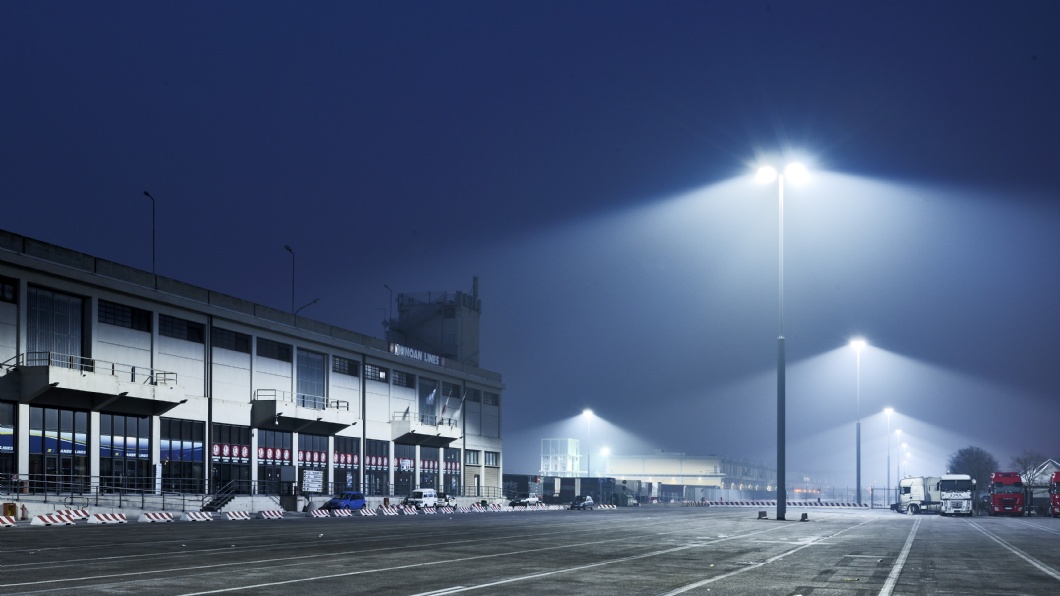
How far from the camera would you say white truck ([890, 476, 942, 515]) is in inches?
3455

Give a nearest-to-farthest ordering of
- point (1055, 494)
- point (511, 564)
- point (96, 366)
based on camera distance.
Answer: point (511, 564), point (96, 366), point (1055, 494)

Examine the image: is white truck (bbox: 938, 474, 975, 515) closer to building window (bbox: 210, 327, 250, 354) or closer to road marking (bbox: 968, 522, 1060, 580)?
road marking (bbox: 968, 522, 1060, 580)

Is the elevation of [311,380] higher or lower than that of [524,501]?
higher

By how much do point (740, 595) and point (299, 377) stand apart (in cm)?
6104

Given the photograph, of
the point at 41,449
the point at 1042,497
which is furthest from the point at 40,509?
the point at 1042,497

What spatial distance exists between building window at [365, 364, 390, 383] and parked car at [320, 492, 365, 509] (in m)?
15.9

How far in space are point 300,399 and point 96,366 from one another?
21454 mm

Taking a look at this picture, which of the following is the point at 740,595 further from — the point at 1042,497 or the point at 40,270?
the point at 1042,497

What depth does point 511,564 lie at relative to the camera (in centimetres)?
2139

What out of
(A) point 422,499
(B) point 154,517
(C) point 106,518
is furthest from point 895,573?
(A) point 422,499

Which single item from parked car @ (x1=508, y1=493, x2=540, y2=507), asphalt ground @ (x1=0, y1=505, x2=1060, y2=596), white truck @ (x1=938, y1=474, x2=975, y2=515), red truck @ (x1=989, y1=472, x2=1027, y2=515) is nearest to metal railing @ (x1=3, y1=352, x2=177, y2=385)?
asphalt ground @ (x1=0, y1=505, x2=1060, y2=596)

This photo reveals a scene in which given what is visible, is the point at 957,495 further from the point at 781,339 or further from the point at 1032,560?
the point at 1032,560

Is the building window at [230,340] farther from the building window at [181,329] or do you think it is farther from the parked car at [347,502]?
the parked car at [347,502]

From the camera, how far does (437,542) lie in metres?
29.4
